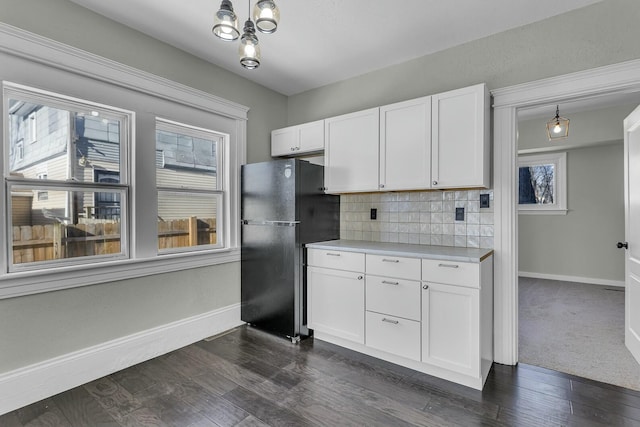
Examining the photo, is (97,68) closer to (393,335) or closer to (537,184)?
(393,335)

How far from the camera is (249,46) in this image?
1.62 metres

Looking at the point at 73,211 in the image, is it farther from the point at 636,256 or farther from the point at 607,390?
the point at 636,256

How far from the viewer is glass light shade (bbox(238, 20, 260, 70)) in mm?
1603

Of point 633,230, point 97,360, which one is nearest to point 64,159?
point 97,360

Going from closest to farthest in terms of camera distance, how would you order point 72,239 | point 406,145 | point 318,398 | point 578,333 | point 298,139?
point 318,398 < point 72,239 < point 406,145 < point 578,333 < point 298,139

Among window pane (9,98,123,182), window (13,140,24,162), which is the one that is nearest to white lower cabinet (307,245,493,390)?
window pane (9,98,123,182)

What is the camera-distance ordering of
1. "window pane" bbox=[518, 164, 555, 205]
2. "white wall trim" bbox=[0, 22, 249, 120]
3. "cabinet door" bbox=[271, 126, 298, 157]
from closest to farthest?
"white wall trim" bbox=[0, 22, 249, 120] < "cabinet door" bbox=[271, 126, 298, 157] < "window pane" bbox=[518, 164, 555, 205]

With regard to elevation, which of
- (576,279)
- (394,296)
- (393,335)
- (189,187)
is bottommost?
(576,279)

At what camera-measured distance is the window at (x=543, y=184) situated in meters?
5.31

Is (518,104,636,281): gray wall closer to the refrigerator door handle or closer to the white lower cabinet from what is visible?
the white lower cabinet

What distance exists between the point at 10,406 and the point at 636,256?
14.9 ft

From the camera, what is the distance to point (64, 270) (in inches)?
85.7

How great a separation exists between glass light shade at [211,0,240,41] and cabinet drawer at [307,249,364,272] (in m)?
1.83

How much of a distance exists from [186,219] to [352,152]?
1.73 m
